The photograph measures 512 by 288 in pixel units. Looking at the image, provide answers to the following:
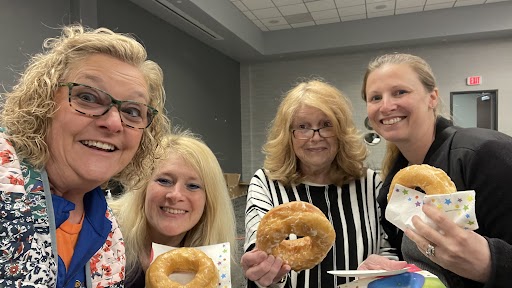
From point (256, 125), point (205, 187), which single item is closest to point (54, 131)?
point (205, 187)

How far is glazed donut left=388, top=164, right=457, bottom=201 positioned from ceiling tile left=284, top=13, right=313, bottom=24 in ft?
24.4

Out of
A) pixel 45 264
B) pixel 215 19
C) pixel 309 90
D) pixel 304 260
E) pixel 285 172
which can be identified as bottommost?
pixel 304 260

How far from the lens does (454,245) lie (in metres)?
1.15

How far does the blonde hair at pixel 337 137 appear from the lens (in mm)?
1919

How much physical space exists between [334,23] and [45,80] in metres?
8.59

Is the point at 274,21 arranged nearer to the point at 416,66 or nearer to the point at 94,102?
the point at 416,66

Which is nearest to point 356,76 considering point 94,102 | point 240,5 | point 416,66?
point 240,5

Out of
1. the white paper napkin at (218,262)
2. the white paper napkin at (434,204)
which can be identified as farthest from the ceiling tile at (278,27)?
the white paper napkin at (434,204)

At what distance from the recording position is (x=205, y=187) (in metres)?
1.90

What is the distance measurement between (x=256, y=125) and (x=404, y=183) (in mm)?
9325

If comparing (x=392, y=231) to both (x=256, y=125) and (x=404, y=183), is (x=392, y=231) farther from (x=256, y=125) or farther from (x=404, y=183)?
(x=256, y=125)

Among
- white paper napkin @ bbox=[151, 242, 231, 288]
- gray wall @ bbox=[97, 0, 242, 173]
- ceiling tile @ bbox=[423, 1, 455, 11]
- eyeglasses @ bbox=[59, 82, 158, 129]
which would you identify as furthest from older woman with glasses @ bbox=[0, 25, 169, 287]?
ceiling tile @ bbox=[423, 1, 455, 11]

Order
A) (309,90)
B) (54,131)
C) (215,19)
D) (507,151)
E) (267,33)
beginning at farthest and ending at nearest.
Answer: (267,33) → (215,19) → (309,90) → (507,151) → (54,131)

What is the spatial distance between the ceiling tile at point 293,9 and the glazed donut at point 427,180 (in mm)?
6874
